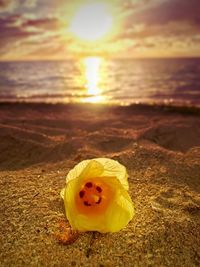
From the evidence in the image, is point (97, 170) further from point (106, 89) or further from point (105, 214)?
point (106, 89)

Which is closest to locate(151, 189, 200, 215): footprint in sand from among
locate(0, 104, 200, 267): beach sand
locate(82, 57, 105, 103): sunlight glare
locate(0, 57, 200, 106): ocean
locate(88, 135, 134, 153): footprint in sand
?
locate(0, 104, 200, 267): beach sand

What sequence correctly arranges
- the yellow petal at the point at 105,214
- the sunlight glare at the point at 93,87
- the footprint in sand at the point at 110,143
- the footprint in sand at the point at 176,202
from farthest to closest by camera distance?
the sunlight glare at the point at 93,87 → the footprint in sand at the point at 110,143 → the footprint in sand at the point at 176,202 → the yellow petal at the point at 105,214

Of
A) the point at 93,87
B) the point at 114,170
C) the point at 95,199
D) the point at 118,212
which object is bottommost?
the point at 93,87

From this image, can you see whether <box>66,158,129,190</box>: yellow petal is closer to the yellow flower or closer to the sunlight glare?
the yellow flower

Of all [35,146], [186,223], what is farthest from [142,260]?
[35,146]

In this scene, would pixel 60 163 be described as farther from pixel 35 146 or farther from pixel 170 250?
pixel 170 250

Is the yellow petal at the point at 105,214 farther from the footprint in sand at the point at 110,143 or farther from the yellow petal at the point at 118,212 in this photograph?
the footprint in sand at the point at 110,143

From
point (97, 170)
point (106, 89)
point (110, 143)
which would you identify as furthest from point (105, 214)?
point (106, 89)

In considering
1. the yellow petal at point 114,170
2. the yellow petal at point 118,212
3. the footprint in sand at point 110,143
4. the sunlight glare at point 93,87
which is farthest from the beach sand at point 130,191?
the sunlight glare at point 93,87
